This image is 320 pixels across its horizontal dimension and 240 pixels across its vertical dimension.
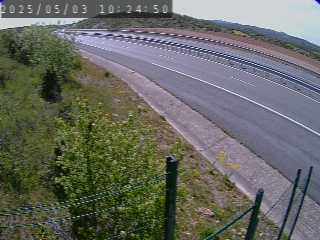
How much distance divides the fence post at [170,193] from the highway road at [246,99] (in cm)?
896

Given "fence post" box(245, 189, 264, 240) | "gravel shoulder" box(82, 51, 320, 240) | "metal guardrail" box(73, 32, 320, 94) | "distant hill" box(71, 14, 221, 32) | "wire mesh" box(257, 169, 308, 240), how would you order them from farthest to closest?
1. "distant hill" box(71, 14, 221, 32)
2. "metal guardrail" box(73, 32, 320, 94)
3. "gravel shoulder" box(82, 51, 320, 240)
4. "wire mesh" box(257, 169, 308, 240)
5. "fence post" box(245, 189, 264, 240)

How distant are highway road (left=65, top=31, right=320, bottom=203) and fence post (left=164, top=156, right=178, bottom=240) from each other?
8.96 meters

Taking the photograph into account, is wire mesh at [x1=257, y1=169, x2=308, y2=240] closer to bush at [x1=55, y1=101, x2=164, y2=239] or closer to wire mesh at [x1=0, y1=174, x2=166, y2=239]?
bush at [x1=55, y1=101, x2=164, y2=239]

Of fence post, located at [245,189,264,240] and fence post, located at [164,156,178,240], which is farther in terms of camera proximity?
fence post, located at [245,189,264,240]

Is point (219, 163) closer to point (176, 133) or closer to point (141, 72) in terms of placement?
point (176, 133)

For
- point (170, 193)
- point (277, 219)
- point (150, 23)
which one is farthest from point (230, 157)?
point (150, 23)

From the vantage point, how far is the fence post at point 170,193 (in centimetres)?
577

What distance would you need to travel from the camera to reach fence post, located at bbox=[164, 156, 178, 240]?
5.77 metres

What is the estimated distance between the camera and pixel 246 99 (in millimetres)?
24422

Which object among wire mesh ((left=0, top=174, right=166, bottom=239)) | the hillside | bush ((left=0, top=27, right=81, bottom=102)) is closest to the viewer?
wire mesh ((left=0, top=174, right=166, bottom=239))

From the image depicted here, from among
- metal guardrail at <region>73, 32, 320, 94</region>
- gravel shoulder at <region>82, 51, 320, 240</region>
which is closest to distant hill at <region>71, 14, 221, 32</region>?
metal guardrail at <region>73, 32, 320, 94</region>

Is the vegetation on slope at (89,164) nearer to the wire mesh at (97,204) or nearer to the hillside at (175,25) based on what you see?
the wire mesh at (97,204)

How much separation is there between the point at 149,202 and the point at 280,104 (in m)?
19.0
